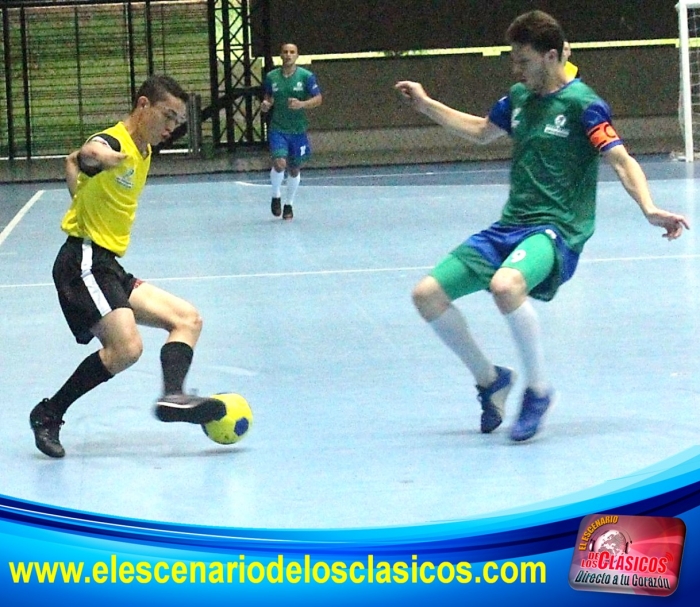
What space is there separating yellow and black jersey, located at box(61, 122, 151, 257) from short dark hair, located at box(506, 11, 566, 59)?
1.76 meters

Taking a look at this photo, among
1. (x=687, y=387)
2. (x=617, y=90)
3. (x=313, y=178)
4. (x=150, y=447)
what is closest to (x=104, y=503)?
(x=150, y=447)

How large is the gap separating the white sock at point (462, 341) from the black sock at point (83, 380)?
→ 1523 millimetres

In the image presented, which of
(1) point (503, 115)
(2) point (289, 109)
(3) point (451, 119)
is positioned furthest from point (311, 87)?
(1) point (503, 115)

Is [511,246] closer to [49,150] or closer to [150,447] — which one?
[150,447]

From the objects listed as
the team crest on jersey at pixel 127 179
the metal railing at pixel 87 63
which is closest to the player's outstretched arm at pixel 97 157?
the team crest on jersey at pixel 127 179

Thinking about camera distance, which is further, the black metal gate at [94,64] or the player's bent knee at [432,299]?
the black metal gate at [94,64]

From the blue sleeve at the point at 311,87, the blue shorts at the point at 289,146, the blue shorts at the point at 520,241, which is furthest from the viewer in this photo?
the blue sleeve at the point at 311,87

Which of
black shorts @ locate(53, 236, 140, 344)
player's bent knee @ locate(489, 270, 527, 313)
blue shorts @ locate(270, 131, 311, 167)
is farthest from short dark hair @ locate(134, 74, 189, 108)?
blue shorts @ locate(270, 131, 311, 167)

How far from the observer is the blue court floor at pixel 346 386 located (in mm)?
5461

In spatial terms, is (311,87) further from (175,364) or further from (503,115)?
(175,364)

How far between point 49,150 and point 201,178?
30.1 ft

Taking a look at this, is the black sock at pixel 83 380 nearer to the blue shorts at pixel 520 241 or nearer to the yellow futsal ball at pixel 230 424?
the yellow futsal ball at pixel 230 424

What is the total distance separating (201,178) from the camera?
2098 cm

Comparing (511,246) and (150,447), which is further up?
(511,246)
